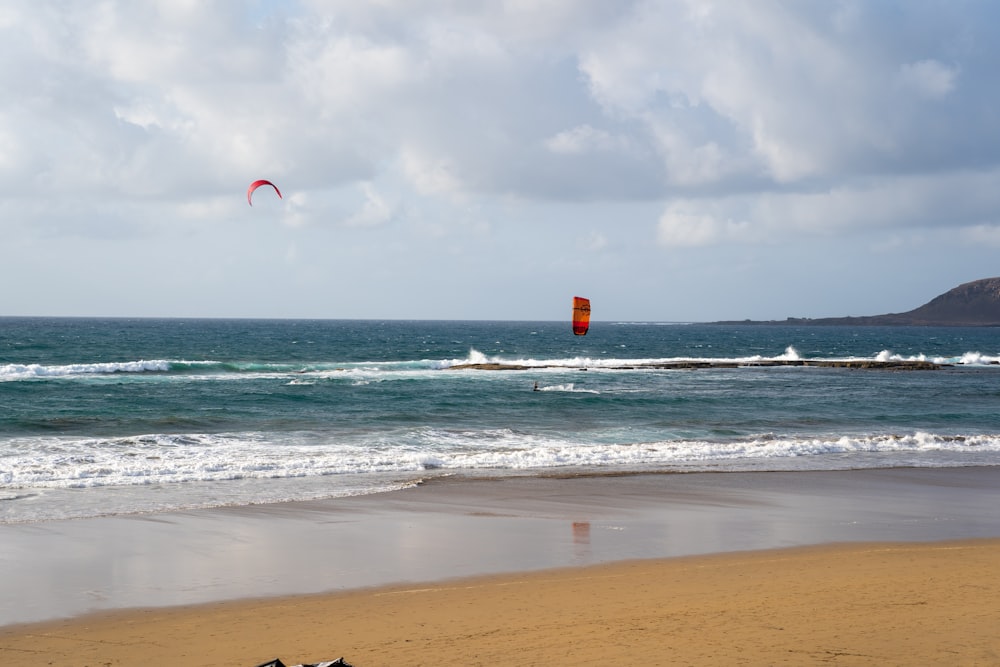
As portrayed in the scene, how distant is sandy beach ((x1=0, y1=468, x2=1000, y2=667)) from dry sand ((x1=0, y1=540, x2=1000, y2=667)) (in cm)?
3

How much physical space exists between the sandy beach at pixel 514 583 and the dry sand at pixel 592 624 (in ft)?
0.09

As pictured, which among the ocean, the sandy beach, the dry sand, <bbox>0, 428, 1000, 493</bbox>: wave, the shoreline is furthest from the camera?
<bbox>0, 428, 1000, 493</bbox>: wave

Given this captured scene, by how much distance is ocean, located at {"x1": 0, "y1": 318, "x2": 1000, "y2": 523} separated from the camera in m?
15.9

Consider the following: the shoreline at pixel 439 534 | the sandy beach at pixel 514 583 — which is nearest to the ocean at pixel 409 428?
the shoreline at pixel 439 534

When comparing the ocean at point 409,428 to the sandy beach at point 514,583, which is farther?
the ocean at point 409,428

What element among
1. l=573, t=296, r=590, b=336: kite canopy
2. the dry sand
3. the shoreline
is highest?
l=573, t=296, r=590, b=336: kite canopy

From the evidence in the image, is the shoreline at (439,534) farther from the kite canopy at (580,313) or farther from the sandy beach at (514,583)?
the kite canopy at (580,313)

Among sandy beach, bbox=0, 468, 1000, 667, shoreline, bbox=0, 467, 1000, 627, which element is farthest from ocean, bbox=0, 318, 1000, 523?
sandy beach, bbox=0, 468, 1000, 667

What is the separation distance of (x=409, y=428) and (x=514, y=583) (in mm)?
15021

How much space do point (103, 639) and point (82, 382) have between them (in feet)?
107

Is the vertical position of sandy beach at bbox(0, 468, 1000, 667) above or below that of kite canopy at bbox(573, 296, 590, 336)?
below

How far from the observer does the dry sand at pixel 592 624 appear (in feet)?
22.5

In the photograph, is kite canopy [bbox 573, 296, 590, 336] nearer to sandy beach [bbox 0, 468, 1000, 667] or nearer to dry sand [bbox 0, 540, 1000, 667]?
sandy beach [bbox 0, 468, 1000, 667]

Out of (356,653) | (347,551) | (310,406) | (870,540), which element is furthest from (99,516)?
(310,406)
